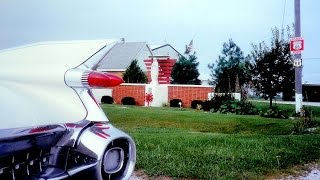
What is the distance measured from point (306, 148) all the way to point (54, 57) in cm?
585

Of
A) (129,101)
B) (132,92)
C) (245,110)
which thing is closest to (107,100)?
(129,101)

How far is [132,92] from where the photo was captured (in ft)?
90.2

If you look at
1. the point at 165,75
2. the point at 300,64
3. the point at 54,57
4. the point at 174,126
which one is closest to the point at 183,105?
the point at 165,75

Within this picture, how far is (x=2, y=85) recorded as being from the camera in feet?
6.07

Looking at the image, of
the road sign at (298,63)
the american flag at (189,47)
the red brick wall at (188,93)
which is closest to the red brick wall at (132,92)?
the red brick wall at (188,93)

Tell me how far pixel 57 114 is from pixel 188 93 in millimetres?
23869

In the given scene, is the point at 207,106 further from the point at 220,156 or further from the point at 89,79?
the point at 89,79

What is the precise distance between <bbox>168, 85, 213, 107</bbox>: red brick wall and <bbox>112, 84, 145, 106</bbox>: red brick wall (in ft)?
6.82

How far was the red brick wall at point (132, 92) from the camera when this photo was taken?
27062 millimetres

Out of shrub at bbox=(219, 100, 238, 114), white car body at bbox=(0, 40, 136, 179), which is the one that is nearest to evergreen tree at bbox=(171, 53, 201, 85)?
shrub at bbox=(219, 100, 238, 114)

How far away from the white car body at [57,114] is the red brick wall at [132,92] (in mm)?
24882

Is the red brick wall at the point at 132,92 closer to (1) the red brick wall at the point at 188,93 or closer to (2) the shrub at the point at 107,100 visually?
(2) the shrub at the point at 107,100

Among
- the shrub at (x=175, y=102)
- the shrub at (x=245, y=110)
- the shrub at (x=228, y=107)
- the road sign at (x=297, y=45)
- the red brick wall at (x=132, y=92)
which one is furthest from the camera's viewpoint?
the red brick wall at (x=132, y=92)

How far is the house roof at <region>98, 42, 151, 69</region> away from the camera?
38.9m
